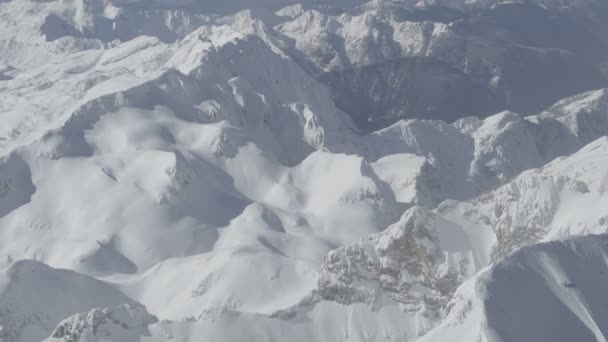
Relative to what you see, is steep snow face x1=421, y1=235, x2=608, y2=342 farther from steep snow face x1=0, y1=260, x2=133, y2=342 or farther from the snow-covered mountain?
steep snow face x1=0, y1=260, x2=133, y2=342

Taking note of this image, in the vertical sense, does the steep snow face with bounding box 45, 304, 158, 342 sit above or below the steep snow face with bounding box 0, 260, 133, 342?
above

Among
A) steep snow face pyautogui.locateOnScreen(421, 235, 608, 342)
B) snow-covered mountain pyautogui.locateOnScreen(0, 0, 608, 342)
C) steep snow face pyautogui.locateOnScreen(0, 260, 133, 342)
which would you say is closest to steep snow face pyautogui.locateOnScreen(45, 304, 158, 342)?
snow-covered mountain pyautogui.locateOnScreen(0, 0, 608, 342)

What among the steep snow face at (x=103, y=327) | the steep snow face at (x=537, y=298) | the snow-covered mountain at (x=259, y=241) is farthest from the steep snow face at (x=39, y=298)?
the steep snow face at (x=537, y=298)

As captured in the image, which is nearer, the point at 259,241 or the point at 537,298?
the point at 537,298

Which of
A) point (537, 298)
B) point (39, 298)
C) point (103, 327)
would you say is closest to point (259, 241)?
point (39, 298)

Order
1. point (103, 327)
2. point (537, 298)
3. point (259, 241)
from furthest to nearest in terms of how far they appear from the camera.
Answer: point (259, 241), point (103, 327), point (537, 298)

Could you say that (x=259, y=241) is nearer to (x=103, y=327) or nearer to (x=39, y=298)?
(x=39, y=298)

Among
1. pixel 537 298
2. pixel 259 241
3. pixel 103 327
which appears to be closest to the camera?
pixel 537 298

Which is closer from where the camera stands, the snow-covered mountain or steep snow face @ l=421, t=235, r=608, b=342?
steep snow face @ l=421, t=235, r=608, b=342

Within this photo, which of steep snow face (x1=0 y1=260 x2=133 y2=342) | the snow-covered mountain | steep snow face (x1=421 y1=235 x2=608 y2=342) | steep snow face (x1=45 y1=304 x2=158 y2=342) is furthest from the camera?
steep snow face (x1=0 y1=260 x2=133 y2=342)

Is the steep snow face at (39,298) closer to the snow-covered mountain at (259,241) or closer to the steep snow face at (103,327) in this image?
the snow-covered mountain at (259,241)
